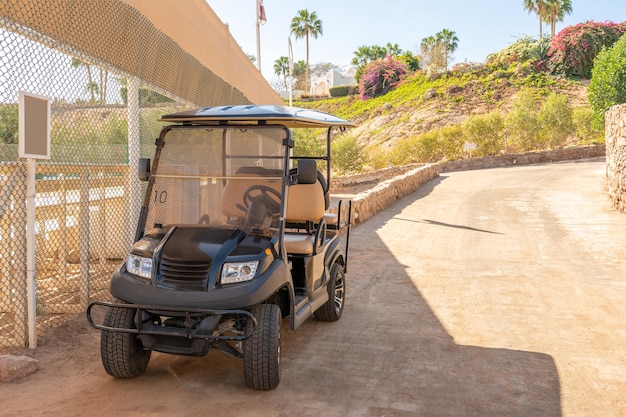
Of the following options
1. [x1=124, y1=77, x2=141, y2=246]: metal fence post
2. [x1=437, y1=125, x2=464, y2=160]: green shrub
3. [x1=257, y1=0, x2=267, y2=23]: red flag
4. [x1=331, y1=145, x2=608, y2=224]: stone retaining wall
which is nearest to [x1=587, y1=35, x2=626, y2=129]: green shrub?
[x1=331, y1=145, x2=608, y2=224]: stone retaining wall

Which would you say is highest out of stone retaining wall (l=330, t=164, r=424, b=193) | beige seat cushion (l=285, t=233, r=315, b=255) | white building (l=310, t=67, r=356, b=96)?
white building (l=310, t=67, r=356, b=96)

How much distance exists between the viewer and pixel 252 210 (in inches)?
191

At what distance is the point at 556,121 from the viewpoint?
39.0 m

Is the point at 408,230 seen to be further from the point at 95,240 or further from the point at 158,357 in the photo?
the point at 158,357

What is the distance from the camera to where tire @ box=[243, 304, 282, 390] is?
4309 millimetres

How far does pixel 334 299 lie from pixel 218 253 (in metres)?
2.25

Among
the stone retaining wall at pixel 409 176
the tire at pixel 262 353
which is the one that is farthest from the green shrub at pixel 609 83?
the tire at pixel 262 353

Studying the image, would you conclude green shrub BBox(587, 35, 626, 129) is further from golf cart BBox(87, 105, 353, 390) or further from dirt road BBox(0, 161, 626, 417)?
golf cart BBox(87, 105, 353, 390)

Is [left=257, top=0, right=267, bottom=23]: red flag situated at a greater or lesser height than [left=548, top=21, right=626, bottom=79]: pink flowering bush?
lesser

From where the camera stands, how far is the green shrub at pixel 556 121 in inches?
1533

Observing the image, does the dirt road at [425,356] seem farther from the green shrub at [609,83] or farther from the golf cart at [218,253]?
the green shrub at [609,83]

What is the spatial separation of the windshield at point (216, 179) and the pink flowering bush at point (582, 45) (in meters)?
58.7

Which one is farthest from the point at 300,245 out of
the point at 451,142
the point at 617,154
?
the point at 451,142

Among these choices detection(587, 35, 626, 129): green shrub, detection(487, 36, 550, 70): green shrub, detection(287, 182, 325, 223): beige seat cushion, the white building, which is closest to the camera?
detection(287, 182, 325, 223): beige seat cushion
